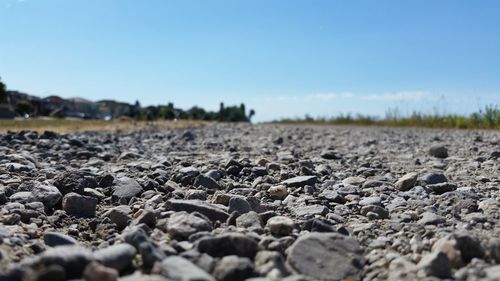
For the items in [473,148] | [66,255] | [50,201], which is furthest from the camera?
[473,148]

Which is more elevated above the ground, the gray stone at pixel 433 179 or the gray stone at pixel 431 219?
the gray stone at pixel 433 179

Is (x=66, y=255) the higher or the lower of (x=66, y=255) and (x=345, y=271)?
the higher

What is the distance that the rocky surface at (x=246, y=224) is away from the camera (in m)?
2.02

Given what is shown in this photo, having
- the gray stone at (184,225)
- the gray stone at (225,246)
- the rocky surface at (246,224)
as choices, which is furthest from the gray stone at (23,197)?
the gray stone at (225,246)

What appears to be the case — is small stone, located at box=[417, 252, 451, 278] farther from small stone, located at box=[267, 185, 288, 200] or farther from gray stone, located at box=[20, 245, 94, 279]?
small stone, located at box=[267, 185, 288, 200]

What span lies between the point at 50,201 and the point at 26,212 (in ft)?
1.10

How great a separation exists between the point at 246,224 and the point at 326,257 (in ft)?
2.22

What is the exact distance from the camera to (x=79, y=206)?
3273mm

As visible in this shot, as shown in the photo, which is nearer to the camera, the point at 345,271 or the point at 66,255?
the point at 66,255

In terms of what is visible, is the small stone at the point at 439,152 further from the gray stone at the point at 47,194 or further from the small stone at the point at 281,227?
the gray stone at the point at 47,194

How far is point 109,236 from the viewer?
2771 millimetres

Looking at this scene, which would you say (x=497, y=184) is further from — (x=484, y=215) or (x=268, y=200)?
(x=268, y=200)

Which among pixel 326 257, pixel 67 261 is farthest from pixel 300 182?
pixel 67 261

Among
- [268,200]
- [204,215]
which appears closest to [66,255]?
[204,215]
